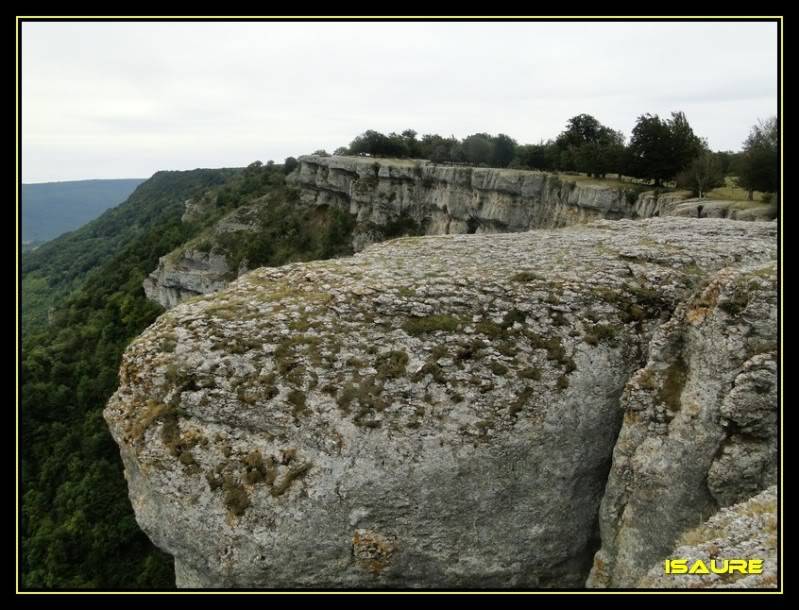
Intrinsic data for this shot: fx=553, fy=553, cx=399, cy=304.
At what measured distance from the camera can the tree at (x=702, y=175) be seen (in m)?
30.1

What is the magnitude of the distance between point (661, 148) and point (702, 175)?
6.14m

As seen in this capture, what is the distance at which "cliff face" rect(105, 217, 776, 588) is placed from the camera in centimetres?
1159

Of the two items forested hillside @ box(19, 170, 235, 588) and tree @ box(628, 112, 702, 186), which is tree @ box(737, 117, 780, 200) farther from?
forested hillside @ box(19, 170, 235, 588)

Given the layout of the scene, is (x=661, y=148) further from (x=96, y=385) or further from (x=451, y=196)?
(x=96, y=385)

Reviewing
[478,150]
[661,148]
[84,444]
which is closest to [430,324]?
[661,148]

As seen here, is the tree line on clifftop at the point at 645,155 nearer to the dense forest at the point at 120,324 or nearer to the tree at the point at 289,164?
the dense forest at the point at 120,324

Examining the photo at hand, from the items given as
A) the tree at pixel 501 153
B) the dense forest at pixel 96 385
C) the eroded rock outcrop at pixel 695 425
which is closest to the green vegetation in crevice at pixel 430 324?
the eroded rock outcrop at pixel 695 425

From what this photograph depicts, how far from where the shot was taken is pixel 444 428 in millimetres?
12383

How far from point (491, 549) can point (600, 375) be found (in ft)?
15.7

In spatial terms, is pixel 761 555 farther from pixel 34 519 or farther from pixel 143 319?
pixel 143 319

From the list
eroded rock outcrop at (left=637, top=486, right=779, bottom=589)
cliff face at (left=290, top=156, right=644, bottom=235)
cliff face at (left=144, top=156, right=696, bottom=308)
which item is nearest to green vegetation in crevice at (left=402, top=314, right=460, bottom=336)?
eroded rock outcrop at (left=637, top=486, right=779, bottom=589)

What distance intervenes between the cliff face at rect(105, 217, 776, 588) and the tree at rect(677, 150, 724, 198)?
19079mm

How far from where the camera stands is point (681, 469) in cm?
1138

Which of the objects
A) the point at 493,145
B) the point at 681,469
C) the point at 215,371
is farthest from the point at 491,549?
the point at 493,145
